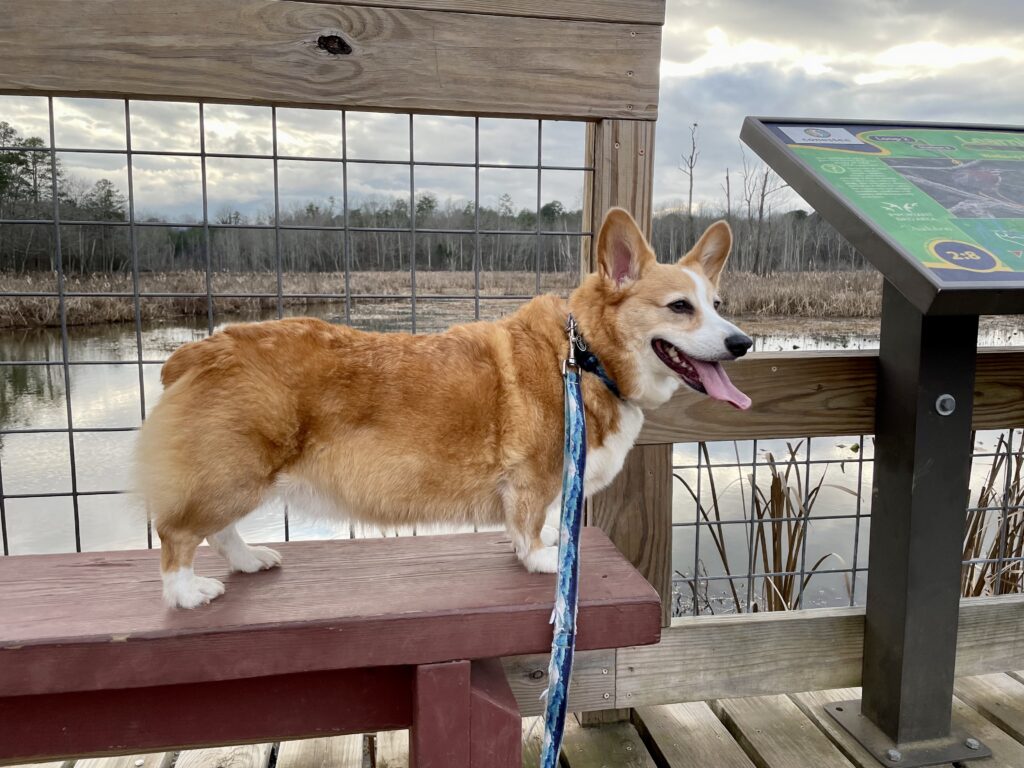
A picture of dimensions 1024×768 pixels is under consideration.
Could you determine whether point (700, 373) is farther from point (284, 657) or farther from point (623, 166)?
point (284, 657)

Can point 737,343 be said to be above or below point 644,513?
above

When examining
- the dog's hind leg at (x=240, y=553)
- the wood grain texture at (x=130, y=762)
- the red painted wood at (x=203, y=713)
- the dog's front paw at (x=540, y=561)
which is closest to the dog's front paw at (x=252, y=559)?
the dog's hind leg at (x=240, y=553)

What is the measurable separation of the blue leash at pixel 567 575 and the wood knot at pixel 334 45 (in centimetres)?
109

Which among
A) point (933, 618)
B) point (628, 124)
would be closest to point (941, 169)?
point (628, 124)

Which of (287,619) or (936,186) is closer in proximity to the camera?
(287,619)

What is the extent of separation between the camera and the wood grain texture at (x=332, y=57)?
1.77m

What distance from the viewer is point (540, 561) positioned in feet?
5.41

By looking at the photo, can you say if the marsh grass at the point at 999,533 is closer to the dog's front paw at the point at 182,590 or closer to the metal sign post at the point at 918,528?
the metal sign post at the point at 918,528

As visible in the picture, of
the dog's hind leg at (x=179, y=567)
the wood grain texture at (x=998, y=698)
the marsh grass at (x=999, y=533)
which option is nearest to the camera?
the dog's hind leg at (x=179, y=567)

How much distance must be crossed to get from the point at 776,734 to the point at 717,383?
1.34 metres

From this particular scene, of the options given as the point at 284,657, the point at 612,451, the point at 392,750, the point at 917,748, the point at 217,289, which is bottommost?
the point at 392,750

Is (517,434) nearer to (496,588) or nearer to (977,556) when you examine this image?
(496,588)

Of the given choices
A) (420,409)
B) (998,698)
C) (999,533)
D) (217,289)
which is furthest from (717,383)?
(999,533)

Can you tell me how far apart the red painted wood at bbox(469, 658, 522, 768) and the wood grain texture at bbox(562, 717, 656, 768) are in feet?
2.45
